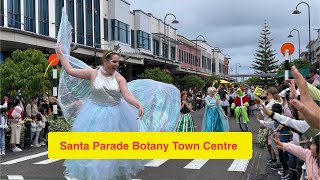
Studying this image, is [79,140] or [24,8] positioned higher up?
[24,8]

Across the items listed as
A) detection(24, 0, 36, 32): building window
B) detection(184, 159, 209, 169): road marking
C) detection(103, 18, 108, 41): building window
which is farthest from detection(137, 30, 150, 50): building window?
Result: detection(184, 159, 209, 169): road marking

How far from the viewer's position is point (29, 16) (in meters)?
28.5

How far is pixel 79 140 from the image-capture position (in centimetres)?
595

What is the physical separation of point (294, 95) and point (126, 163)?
223 cm

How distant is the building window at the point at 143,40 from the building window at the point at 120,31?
3.21 metres

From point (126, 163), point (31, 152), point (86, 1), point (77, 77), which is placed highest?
point (86, 1)

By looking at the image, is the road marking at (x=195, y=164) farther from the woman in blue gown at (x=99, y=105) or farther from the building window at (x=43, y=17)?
the building window at (x=43, y=17)

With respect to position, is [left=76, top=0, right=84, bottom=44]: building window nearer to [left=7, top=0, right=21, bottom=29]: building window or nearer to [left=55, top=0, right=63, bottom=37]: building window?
[left=55, top=0, right=63, bottom=37]: building window

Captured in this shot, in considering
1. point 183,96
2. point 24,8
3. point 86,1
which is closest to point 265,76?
point 86,1

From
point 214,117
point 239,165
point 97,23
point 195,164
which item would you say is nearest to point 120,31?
point 97,23

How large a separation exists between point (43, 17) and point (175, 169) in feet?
73.6

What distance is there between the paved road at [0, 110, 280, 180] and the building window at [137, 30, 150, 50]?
122 feet

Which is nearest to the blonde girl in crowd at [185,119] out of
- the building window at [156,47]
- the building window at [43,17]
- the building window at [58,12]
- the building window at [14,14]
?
the building window at [14,14]

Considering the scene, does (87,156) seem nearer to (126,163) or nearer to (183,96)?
(126,163)
